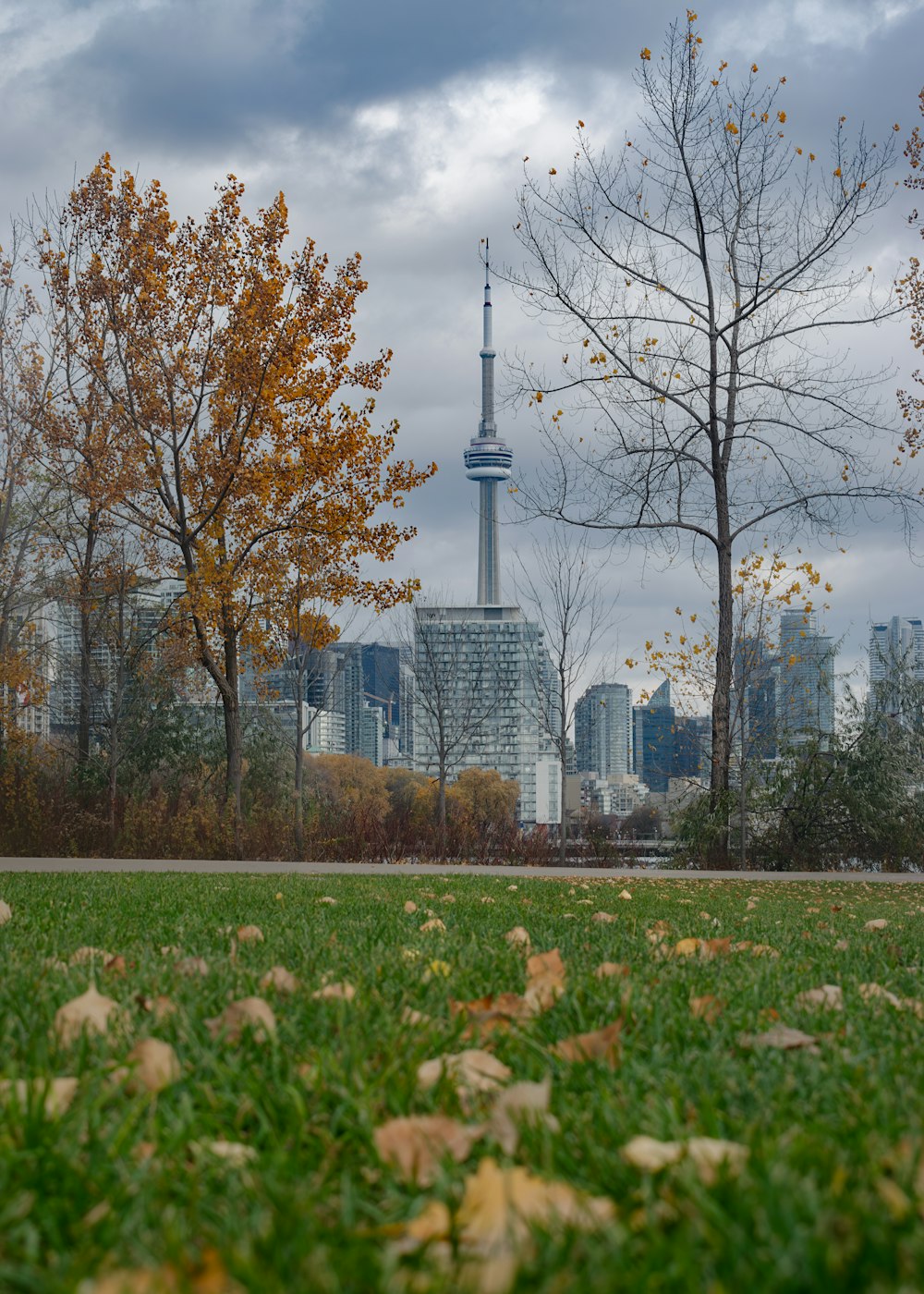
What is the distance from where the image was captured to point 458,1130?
145 centimetres

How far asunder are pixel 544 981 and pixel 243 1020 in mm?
793

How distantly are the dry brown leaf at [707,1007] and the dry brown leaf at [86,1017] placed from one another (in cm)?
125

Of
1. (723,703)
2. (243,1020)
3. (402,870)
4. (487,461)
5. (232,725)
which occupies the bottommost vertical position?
(402,870)

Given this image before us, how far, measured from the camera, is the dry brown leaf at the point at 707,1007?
237 centimetres

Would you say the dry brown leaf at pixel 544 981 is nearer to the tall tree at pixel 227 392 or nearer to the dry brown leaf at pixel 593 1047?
the dry brown leaf at pixel 593 1047

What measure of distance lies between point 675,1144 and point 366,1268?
1.72 ft

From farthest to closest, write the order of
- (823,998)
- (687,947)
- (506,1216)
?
(687,947)
(823,998)
(506,1216)

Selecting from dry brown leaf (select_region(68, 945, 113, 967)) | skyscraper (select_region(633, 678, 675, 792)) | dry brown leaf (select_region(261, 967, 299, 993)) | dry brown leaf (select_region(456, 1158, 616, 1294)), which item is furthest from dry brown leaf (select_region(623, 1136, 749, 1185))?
skyscraper (select_region(633, 678, 675, 792))

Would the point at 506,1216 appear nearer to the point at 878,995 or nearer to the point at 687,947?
the point at 878,995

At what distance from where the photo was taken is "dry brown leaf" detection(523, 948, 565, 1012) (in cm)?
239

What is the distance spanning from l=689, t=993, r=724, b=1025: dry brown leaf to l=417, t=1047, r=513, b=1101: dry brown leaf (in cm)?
71

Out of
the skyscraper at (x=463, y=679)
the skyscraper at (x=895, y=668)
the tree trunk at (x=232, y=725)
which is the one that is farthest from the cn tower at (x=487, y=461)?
the tree trunk at (x=232, y=725)

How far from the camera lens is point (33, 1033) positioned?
2.02 m

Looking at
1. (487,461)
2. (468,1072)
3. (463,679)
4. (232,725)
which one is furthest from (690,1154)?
(487,461)
